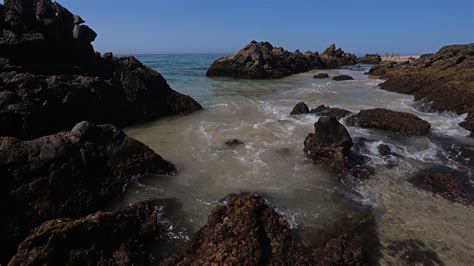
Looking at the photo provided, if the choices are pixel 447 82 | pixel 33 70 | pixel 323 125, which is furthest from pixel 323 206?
pixel 447 82

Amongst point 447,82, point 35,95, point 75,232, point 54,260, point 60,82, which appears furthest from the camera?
point 447,82

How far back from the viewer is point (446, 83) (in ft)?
64.6

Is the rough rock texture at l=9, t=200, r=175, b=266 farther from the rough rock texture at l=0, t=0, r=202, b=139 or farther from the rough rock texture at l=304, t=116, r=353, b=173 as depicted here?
the rough rock texture at l=0, t=0, r=202, b=139

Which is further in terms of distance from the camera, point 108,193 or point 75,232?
point 108,193

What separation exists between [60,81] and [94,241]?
920 cm

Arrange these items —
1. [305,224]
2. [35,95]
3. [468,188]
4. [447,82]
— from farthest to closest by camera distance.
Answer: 1. [447,82]
2. [35,95]
3. [468,188]
4. [305,224]

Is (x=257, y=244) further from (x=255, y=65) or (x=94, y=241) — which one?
(x=255, y=65)

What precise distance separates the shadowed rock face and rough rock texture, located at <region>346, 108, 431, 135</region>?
7.32 ft

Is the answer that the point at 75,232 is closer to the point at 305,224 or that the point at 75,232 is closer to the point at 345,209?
the point at 305,224

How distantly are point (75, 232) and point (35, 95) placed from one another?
25.6 feet

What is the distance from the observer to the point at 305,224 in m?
6.77

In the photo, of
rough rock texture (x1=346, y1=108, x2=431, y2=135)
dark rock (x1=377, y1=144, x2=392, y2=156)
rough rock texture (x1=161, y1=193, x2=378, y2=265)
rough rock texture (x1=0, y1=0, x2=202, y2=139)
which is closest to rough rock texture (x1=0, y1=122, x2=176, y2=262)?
rough rock texture (x1=161, y1=193, x2=378, y2=265)

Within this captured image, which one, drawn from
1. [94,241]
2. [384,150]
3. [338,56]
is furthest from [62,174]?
[338,56]

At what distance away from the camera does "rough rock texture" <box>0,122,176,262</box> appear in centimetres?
630
